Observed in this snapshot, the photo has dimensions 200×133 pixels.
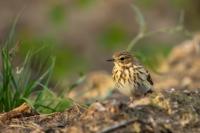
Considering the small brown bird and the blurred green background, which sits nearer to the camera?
the small brown bird

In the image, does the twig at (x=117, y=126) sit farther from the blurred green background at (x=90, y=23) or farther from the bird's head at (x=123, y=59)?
the blurred green background at (x=90, y=23)

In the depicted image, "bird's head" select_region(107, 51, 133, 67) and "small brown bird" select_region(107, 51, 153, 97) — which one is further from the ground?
"bird's head" select_region(107, 51, 133, 67)

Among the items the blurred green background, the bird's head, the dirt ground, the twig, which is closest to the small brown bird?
the bird's head

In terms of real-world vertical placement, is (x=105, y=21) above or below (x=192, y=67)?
above

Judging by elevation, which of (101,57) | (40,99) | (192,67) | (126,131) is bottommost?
(126,131)

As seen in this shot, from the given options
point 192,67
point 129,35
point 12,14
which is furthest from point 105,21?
point 192,67

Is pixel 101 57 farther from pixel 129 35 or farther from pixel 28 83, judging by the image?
pixel 28 83

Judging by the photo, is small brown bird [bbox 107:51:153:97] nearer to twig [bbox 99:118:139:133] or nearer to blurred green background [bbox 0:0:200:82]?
twig [bbox 99:118:139:133]
